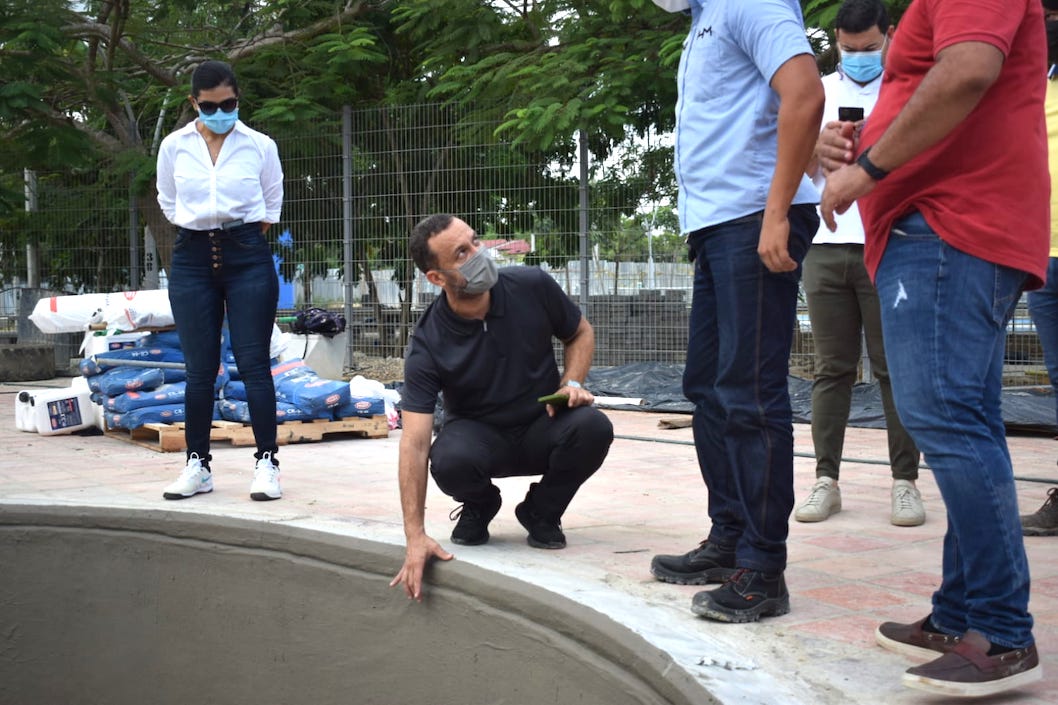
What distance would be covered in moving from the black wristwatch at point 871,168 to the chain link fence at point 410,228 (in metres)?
5.95

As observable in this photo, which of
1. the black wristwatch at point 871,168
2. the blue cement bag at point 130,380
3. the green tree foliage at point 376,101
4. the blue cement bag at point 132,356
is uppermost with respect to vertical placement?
the green tree foliage at point 376,101

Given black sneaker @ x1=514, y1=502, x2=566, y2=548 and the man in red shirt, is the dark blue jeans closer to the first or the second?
black sneaker @ x1=514, y1=502, x2=566, y2=548

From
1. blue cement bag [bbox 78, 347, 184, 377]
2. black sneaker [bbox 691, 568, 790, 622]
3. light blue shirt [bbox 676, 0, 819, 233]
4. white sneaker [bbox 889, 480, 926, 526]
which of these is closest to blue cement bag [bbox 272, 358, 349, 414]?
blue cement bag [bbox 78, 347, 184, 377]

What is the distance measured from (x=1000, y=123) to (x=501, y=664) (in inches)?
74.2

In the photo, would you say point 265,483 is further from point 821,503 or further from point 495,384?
point 821,503

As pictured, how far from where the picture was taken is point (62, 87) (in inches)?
526

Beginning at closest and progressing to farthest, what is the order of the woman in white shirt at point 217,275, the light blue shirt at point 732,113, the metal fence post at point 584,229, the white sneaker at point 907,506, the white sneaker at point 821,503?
the light blue shirt at point 732,113
the white sneaker at point 907,506
the white sneaker at point 821,503
the woman in white shirt at point 217,275
the metal fence post at point 584,229

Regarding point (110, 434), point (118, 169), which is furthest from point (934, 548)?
point (118, 169)

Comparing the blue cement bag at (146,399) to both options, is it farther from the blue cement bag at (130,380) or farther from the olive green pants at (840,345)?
the olive green pants at (840,345)

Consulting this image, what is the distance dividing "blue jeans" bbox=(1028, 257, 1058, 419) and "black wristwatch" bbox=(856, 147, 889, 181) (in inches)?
61.1

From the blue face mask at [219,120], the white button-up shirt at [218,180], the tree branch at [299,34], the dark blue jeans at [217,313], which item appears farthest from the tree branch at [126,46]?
the dark blue jeans at [217,313]

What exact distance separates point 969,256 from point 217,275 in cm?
346

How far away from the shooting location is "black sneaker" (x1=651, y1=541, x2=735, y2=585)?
3363 millimetres

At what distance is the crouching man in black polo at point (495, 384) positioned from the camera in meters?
3.65
